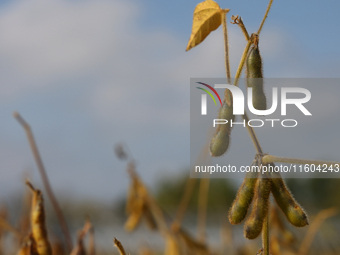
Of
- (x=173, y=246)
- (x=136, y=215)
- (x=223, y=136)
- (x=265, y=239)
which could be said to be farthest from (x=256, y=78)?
(x=136, y=215)

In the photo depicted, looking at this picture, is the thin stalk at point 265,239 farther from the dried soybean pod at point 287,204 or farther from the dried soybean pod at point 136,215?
the dried soybean pod at point 136,215

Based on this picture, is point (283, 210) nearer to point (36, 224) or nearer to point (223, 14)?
point (223, 14)

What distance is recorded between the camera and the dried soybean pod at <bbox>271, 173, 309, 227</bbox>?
69 cm

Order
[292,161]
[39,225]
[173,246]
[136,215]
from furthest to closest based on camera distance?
[136,215] < [173,246] < [39,225] < [292,161]

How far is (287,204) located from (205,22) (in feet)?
1.10

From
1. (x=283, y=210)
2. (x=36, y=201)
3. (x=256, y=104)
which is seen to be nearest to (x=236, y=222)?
(x=283, y=210)

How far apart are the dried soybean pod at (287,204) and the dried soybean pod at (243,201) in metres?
0.03

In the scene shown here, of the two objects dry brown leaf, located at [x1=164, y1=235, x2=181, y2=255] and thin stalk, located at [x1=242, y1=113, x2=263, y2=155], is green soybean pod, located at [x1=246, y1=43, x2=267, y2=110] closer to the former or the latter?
thin stalk, located at [x1=242, y1=113, x2=263, y2=155]

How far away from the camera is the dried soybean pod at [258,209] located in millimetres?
685

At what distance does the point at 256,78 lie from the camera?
71 cm

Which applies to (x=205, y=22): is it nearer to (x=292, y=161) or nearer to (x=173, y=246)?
(x=292, y=161)

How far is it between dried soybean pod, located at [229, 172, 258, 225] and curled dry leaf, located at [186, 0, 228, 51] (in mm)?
254

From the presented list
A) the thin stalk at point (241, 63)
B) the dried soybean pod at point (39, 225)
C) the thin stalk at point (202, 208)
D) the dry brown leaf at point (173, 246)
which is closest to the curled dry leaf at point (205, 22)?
the thin stalk at point (241, 63)

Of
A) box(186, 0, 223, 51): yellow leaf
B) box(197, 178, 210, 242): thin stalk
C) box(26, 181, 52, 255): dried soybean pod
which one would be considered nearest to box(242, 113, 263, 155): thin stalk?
box(186, 0, 223, 51): yellow leaf
